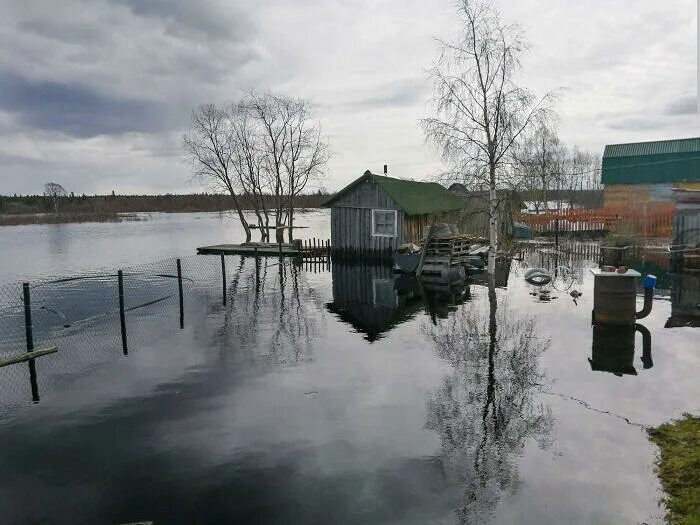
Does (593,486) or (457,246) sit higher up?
(457,246)

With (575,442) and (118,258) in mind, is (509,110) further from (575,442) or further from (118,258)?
(118,258)

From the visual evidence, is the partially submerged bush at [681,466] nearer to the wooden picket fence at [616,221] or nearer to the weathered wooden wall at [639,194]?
the wooden picket fence at [616,221]

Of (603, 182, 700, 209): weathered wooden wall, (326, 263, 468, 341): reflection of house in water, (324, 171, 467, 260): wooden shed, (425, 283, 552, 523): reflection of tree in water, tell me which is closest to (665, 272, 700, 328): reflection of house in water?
(425, 283, 552, 523): reflection of tree in water

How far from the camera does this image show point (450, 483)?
290 inches

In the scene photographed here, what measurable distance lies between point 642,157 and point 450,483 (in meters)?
52.1

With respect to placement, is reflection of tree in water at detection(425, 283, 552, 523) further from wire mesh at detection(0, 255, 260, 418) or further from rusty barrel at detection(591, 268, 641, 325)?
wire mesh at detection(0, 255, 260, 418)

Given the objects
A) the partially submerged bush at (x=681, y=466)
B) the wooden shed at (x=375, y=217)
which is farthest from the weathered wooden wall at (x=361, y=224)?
the partially submerged bush at (x=681, y=466)

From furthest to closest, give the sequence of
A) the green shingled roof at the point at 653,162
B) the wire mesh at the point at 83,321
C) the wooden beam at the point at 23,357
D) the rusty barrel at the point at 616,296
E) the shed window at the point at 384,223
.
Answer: the green shingled roof at the point at 653,162 → the shed window at the point at 384,223 → the rusty barrel at the point at 616,296 → the wire mesh at the point at 83,321 → the wooden beam at the point at 23,357

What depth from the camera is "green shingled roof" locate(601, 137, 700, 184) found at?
156 ft

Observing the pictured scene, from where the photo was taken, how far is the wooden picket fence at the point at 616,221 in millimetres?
38844

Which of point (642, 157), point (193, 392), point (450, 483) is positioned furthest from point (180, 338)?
point (642, 157)

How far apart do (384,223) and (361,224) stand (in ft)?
5.39

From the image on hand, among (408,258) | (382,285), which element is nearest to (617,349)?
(382,285)

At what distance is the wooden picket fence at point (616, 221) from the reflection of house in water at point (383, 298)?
18496mm
